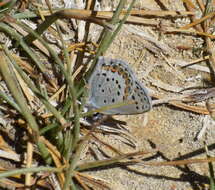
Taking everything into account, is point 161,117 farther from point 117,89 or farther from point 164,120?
point 117,89

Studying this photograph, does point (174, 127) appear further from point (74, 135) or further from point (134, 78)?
point (74, 135)

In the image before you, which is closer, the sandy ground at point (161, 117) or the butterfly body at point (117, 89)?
the butterfly body at point (117, 89)

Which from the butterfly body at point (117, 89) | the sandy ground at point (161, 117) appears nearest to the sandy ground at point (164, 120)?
the sandy ground at point (161, 117)

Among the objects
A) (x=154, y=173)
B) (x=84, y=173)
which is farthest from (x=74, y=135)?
(x=154, y=173)

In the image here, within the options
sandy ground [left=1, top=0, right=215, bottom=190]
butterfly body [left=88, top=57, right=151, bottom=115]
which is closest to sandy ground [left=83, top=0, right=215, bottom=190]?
sandy ground [left=1, top=0, right=215, bottom=190]

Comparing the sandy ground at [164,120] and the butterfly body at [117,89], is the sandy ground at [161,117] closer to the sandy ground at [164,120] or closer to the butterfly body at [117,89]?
the sandy ground at [164,120]

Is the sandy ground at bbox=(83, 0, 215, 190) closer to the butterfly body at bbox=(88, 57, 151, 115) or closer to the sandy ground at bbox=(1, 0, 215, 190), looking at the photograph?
the sandy ground at bbox=(1, 0, 215, 190)

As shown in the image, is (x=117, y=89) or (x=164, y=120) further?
(x=164, y=120)

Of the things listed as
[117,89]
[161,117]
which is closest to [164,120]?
[161,117]

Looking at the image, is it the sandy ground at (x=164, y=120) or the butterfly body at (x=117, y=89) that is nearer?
the butterfly body at (x=117, y=89)

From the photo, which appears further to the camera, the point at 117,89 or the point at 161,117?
the point at 161,117
